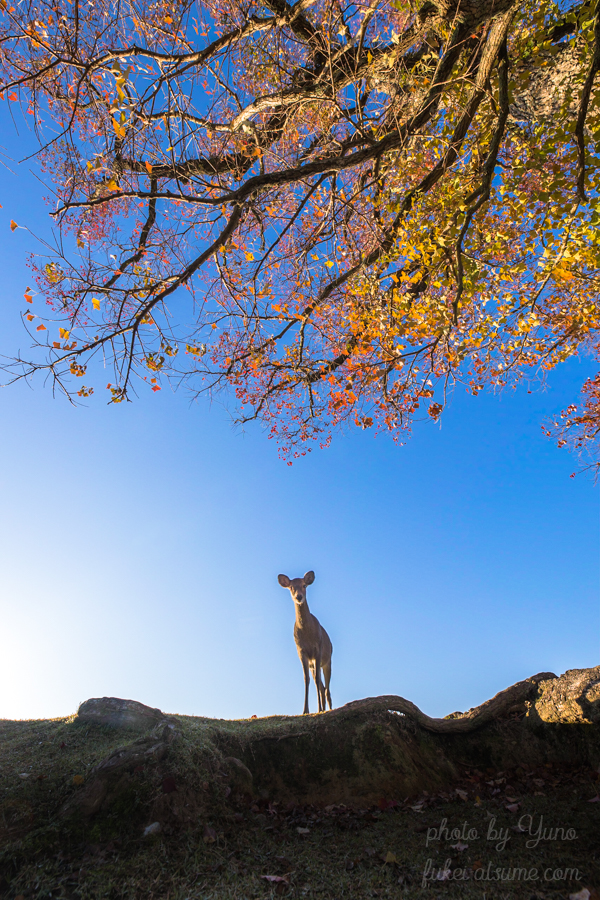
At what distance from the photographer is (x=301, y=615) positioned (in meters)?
10.7

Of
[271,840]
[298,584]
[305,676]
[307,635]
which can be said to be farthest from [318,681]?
[271,840]

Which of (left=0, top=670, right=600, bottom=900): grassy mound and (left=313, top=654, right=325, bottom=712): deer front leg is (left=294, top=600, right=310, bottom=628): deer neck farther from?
(left=0, top=670, right=600, bottom=900): grassy mound

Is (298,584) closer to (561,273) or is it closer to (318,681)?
(318,681)

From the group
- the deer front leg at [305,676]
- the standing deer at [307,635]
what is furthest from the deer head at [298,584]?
the deer front leg at [305,676]

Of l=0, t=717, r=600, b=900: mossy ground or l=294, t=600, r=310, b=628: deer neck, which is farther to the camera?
l=294, t=600, r=310, b=628: deer neck

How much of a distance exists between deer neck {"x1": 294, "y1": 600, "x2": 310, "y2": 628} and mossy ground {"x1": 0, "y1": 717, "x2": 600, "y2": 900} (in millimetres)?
5337

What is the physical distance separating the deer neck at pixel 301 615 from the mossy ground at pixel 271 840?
534cm

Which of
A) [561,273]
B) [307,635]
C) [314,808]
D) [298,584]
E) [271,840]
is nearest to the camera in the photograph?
[271,840]

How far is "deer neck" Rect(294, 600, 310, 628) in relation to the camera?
10625mm

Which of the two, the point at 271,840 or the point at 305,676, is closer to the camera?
the point at 271,840

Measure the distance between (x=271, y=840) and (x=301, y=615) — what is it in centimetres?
631

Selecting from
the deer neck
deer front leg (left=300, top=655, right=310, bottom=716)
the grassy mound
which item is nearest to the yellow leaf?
the grassy mound

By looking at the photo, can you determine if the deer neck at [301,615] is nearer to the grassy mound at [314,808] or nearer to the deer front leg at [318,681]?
the deer front leg at [318,681]

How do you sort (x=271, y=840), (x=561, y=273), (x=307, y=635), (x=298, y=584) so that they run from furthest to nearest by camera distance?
(x=298, y=584)
(x=307, y=635)
(x=561, y=273)
(x=271, y=840)
